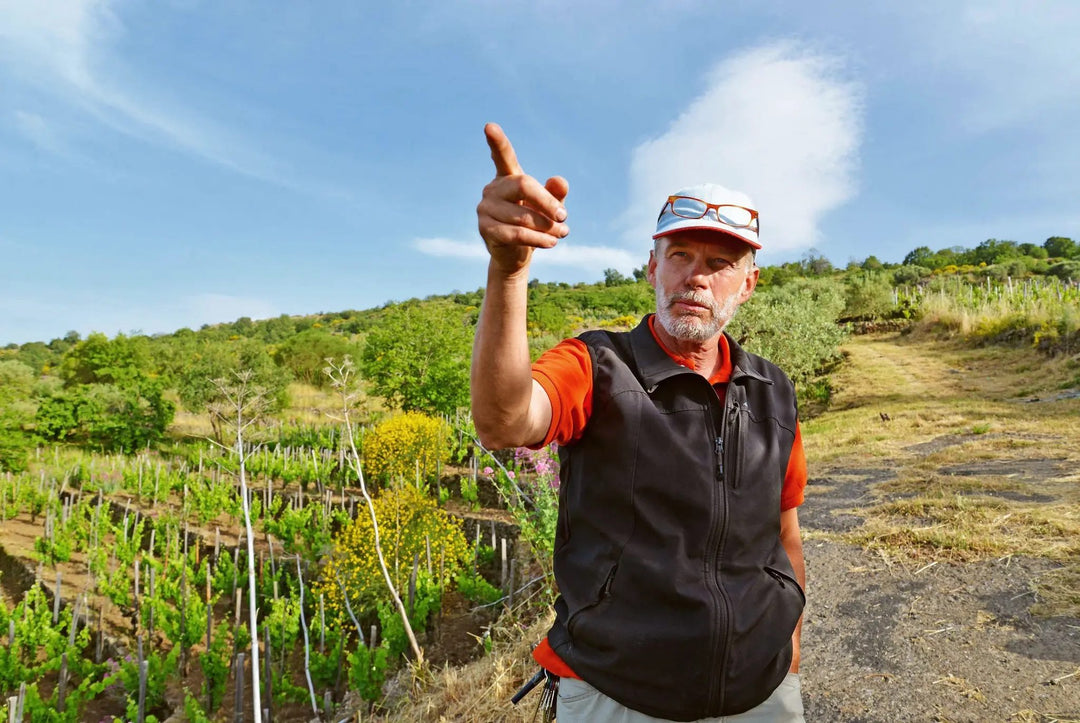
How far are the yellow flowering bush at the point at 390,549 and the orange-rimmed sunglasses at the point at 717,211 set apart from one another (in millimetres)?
6070

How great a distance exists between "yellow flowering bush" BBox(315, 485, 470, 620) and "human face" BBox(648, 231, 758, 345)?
5967 millimetres

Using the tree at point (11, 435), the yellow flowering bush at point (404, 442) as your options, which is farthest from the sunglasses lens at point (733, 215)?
the tree at point (11, 435)

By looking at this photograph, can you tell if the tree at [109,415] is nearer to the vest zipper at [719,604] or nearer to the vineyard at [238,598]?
the vineyard at [238,598]

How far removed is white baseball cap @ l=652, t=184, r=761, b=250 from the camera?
1.55 m

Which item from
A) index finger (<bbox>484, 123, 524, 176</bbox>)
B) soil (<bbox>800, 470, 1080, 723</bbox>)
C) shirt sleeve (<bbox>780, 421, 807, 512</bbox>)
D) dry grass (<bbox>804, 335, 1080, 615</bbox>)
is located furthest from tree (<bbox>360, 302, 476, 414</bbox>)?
index finger (<bbox>484, 123, 524, 176</bbox>)

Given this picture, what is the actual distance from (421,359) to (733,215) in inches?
775

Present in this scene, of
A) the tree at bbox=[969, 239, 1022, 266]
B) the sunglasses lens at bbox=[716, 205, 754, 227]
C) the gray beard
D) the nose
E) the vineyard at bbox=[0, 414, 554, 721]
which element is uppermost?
the tree at bbox=[969, 239, 1022, 266]

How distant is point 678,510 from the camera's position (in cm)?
139

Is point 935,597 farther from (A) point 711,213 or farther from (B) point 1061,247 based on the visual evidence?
(B) point 1061,247

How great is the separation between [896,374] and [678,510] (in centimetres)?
1855

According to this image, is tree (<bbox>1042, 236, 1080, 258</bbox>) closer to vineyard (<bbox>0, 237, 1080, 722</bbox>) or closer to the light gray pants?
vineyard (<bbox>0, 237, 1080, 722</bbox>)

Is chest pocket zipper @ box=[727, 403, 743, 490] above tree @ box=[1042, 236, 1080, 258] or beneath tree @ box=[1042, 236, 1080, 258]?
beneath

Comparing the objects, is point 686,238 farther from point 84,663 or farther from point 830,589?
point 84,663

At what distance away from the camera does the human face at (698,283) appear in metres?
1.56
